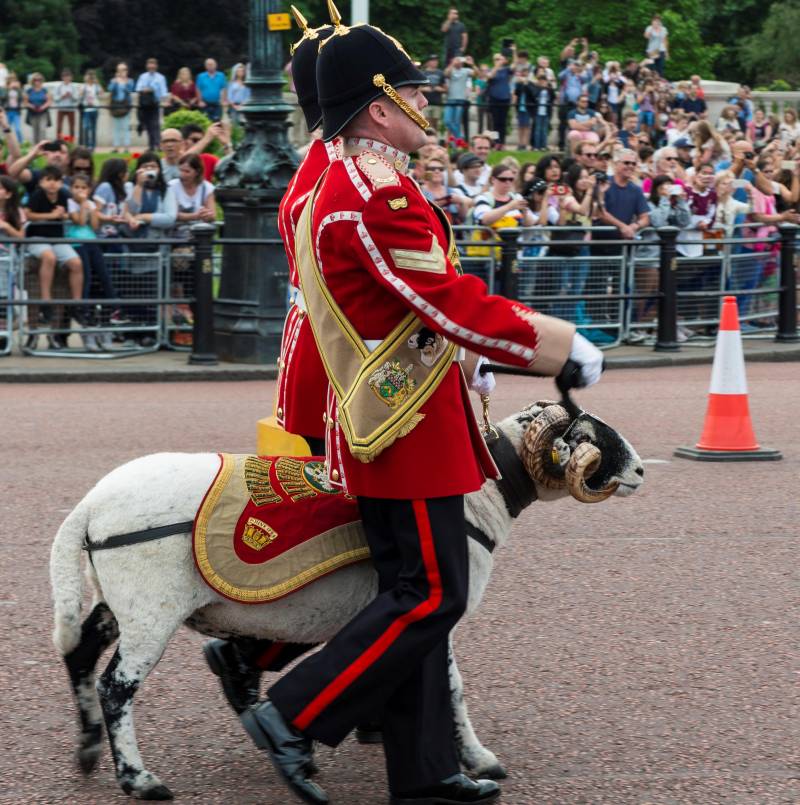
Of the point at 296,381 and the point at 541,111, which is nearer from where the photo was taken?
the point at 296,381

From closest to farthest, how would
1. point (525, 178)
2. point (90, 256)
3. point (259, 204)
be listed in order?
point (90, 256) < point (259, 204) < point (525, 178)

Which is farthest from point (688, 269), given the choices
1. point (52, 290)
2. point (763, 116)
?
point (763, 116)

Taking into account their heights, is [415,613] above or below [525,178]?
below

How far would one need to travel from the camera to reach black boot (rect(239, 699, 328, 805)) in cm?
399

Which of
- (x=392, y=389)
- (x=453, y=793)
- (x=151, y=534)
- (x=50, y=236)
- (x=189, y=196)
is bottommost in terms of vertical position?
(x=453, y=793)

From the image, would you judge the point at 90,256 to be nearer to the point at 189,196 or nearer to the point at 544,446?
the point at 189,196

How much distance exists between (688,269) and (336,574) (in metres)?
10.9

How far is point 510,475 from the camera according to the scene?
4.36m

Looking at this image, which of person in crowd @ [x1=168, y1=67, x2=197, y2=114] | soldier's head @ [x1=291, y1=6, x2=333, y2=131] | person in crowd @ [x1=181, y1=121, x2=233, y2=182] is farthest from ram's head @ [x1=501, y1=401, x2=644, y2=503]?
person in crowd @ [x1=168, y1=67, x2=197, y2=114]

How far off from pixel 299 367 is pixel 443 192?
9.55 metres

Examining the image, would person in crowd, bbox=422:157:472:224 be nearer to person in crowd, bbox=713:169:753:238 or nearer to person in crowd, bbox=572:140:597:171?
person in crowd, bbox=572:140:597:171

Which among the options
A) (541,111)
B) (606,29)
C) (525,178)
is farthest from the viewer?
(606,29)

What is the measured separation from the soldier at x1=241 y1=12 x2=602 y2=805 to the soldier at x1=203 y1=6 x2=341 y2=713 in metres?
0.39

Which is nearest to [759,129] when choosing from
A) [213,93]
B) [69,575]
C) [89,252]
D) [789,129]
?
[789,129]
